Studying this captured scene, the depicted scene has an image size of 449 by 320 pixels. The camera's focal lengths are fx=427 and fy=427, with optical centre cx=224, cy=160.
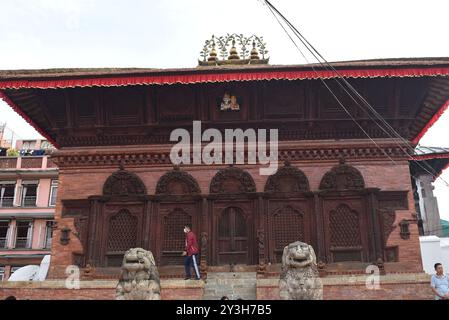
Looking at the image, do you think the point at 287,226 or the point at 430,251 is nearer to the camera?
the point at 287,226

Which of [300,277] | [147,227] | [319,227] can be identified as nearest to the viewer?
[300,277]

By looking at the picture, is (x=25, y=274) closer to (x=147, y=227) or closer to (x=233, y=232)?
(x=147, y=227)

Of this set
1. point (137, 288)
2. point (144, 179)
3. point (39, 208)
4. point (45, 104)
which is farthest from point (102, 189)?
point (39, 208)

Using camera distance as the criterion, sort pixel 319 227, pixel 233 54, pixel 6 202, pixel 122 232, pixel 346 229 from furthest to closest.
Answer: pixel 6 202
pixel 233 54
pixel 122 232
pixel 346 229
pixel 319 227

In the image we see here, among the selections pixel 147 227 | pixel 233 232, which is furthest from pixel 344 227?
pixel 147 227

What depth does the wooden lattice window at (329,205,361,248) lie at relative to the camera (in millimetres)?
11508

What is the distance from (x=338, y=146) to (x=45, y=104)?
8508 millimetres

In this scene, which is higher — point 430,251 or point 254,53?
point 254,53

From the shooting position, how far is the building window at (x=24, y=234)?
104 ft

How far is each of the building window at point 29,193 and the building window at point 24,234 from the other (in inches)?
59.8

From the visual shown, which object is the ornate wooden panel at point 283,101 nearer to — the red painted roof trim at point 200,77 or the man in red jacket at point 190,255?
the red painted roof trim at point 200,77

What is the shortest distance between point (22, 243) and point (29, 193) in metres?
3.97

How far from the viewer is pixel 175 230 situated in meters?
11.9

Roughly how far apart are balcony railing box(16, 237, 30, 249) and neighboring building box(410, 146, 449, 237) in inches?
1053
